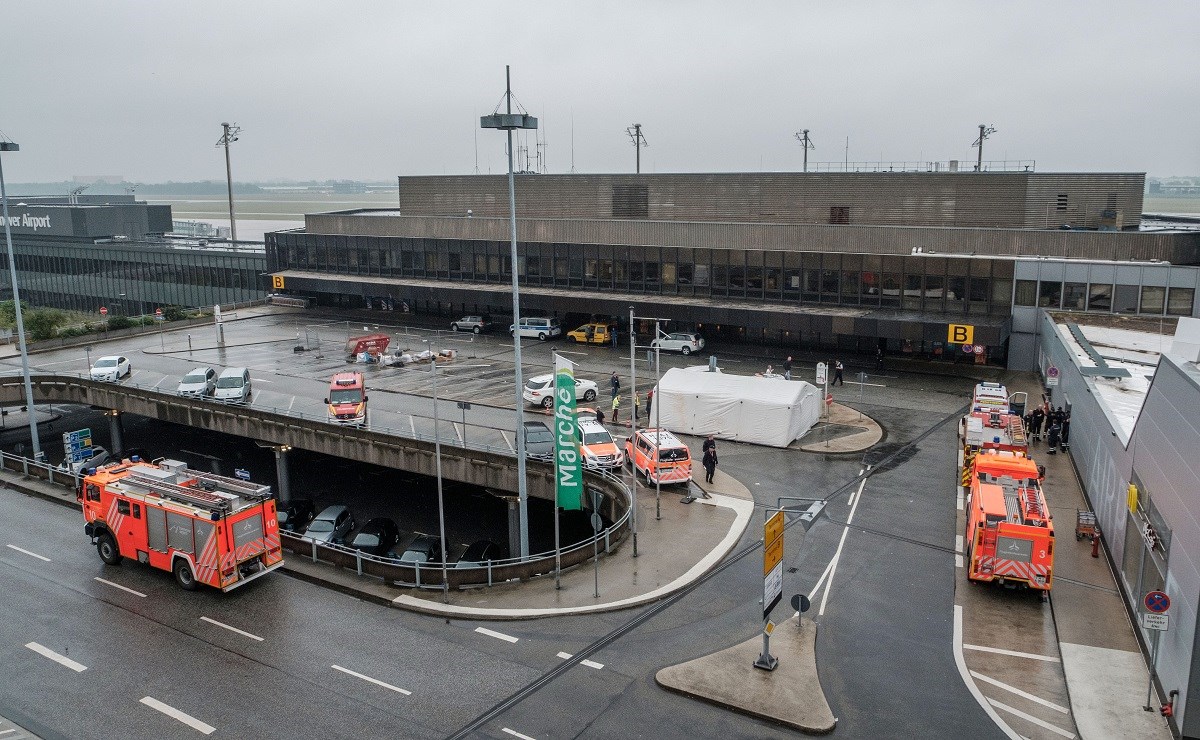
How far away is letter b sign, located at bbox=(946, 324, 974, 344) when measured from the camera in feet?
163

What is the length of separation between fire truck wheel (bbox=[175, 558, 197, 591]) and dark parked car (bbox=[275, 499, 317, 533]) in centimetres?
1132

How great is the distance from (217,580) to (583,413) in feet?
63.1

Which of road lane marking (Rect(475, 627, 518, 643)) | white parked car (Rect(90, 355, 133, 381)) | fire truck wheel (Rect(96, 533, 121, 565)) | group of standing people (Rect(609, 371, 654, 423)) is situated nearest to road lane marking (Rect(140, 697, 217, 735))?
road lane marking (Rect(475, 627, 518, 643))

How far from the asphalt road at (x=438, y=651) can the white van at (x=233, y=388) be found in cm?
1392

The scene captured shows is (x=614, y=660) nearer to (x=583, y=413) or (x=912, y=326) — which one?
(x=583, y=413)

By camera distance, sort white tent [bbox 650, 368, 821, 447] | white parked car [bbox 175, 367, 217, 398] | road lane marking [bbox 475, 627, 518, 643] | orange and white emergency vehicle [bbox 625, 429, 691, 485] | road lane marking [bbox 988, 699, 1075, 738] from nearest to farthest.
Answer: road lane marking [bbox 988, 699, 1075, 738], road lane marking [bbox 475, 627, 518, 643], orange and white emergency vehicle [bbox 625, 429, 691, 485], white tent [bbox 650, 368, 821, 447], white parked car [bbox 175, 367, 217, 398]

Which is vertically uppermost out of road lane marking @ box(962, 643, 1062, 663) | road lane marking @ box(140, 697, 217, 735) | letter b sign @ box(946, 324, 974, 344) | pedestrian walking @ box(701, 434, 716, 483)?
letter b sign @ box(946, 324, 974, 344)

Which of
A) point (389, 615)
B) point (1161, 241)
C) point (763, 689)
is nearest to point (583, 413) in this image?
point (389, 615)

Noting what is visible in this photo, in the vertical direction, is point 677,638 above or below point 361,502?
above

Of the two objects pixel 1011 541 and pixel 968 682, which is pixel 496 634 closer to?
pixel 968 682

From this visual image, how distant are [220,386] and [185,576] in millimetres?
21365

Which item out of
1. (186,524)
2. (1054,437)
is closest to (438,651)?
(186,524)

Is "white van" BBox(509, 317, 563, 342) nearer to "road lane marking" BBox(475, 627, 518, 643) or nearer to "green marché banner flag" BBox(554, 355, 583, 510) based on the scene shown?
"green marché banner flag" BBox(554, 355, 583, 510)

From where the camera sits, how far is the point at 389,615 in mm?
23156
